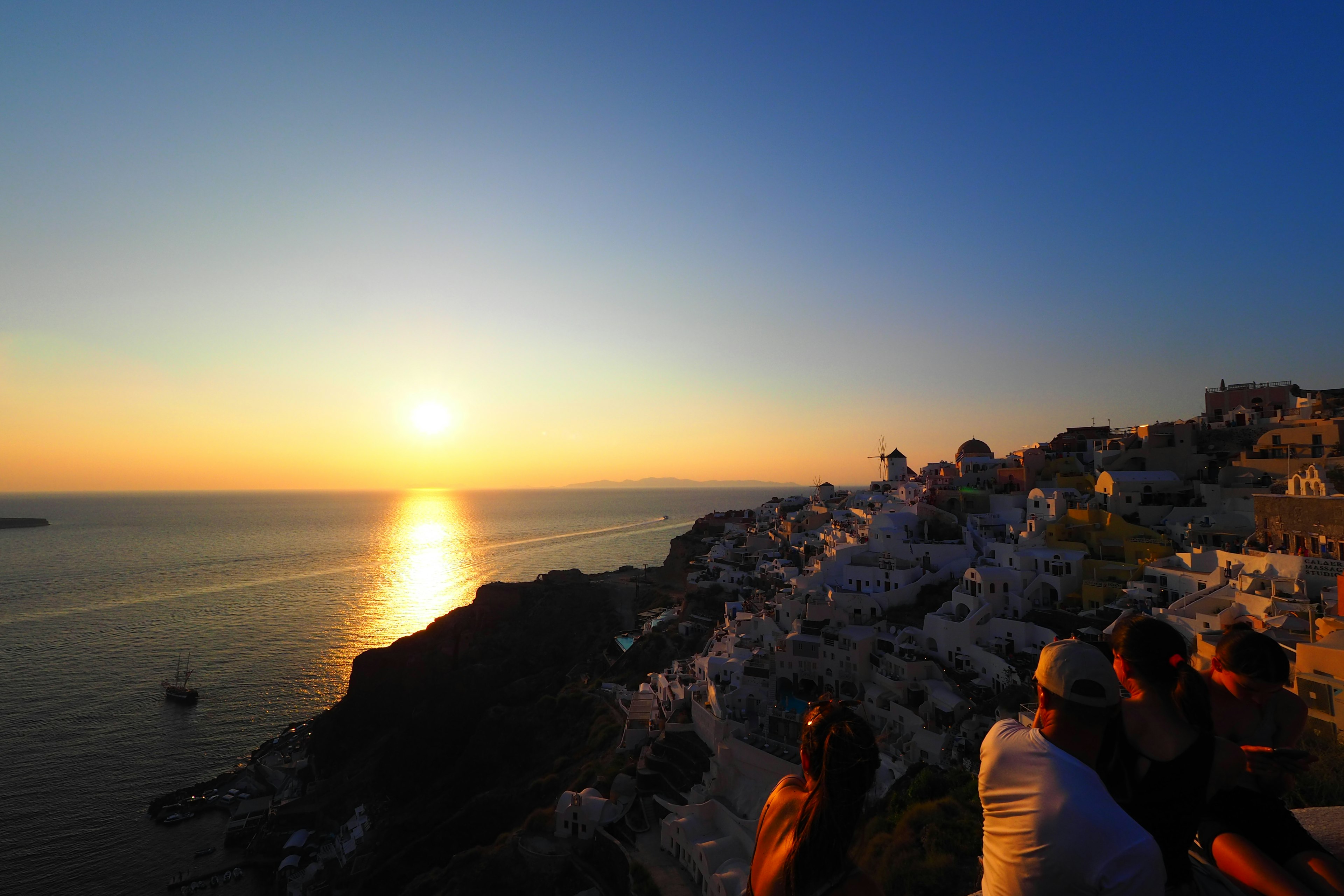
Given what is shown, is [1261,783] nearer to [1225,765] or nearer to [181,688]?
[1225,765]

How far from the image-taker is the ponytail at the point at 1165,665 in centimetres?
313

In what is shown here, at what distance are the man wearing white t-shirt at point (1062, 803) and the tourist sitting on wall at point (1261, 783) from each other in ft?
3.87

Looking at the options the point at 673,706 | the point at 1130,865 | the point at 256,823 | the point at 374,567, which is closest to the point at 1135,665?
the point at 1130,865

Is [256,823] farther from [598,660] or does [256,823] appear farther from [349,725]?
[598,660]

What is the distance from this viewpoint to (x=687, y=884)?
17812mm

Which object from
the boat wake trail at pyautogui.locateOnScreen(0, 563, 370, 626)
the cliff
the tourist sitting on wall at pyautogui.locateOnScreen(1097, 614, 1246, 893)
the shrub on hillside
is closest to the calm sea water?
the boat wake trail at pyautogui.locateOnScreen(0, 563, 370, 626)

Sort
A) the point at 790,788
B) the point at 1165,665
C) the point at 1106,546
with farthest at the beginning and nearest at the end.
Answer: the point at 1106,546 < the point at 1165,665 < the point at 790,788

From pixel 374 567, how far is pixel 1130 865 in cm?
9431

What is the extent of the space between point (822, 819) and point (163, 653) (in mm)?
59469

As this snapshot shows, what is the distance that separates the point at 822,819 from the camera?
7.82 ft

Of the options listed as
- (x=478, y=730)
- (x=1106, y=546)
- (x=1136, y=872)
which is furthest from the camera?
(x=478, y=730)

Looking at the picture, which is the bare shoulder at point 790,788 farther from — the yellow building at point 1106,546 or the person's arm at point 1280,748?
the yellow building at point 1106,546

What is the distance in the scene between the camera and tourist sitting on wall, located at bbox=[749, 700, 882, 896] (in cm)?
230

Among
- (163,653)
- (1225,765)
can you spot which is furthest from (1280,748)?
(163,653)
